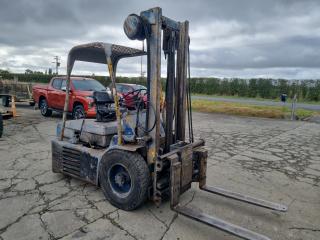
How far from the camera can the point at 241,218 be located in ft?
11.8

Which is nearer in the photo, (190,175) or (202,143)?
(190,175)

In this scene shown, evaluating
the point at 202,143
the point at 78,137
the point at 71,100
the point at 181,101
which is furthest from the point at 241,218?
the point at 71,100

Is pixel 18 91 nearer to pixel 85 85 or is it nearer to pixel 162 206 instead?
pixel 85 85

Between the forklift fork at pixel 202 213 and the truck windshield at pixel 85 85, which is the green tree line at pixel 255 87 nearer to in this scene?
the truck windshield at pixel 85 85

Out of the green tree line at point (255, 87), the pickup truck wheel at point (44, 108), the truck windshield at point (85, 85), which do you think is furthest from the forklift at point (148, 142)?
the green tree line at point (255, 87)

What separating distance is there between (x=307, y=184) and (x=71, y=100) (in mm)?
8756

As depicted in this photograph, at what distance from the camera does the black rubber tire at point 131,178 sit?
11.0 ft

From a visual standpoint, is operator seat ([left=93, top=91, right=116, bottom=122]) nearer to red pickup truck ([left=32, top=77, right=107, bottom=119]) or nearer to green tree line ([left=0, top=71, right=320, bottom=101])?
red pickup truck ([left=32, top=77, right=107, bottom=119])

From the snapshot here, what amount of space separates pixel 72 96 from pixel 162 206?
26.1ft

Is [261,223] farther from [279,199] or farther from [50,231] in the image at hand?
[50,231]

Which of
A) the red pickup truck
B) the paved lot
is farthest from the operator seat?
the red pickup truck

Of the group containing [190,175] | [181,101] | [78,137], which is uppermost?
[181,101]

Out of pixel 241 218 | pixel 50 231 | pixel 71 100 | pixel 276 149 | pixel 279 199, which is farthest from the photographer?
pixel 71 100

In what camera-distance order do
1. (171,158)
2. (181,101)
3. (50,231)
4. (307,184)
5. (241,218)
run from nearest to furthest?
(50,231)
(171,158)
(241,218)
(181,101)
(307,184)
